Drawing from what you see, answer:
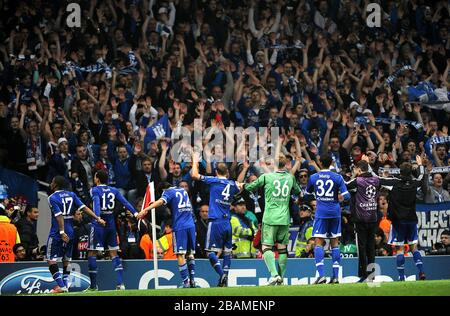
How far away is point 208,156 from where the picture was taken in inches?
977

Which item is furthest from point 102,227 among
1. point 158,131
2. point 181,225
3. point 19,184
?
point 158,131

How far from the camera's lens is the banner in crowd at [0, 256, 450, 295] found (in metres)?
22.2

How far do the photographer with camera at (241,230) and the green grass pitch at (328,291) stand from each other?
3.77 meters

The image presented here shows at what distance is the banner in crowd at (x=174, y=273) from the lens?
22.2 meters

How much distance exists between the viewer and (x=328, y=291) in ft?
60.3

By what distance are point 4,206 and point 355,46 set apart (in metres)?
11.3

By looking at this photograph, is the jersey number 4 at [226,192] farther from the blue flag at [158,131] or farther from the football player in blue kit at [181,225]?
the blue flag at [158,131]

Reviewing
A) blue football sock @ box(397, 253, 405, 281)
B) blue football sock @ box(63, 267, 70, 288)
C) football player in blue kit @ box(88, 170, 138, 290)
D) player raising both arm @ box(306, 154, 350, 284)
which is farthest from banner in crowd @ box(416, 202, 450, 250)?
blue football sock @ box(63, 267, 70, 288)

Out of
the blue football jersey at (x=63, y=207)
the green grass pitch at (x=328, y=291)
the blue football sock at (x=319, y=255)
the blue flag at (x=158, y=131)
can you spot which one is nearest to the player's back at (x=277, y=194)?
the blue football sock at (x=319, y=255)

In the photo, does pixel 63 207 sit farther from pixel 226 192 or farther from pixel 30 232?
pixel 226 192

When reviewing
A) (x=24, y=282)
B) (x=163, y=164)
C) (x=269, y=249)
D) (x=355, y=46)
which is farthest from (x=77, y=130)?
(x=355, y=46)

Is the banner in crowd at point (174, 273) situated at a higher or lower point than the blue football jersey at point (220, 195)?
lower

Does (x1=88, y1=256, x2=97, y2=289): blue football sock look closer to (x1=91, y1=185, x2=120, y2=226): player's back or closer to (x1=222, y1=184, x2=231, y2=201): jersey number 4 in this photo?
(x1=91, y1=185, x2=120, y2=226): player's back

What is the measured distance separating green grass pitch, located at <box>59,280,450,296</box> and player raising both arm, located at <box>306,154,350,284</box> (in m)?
0.95
